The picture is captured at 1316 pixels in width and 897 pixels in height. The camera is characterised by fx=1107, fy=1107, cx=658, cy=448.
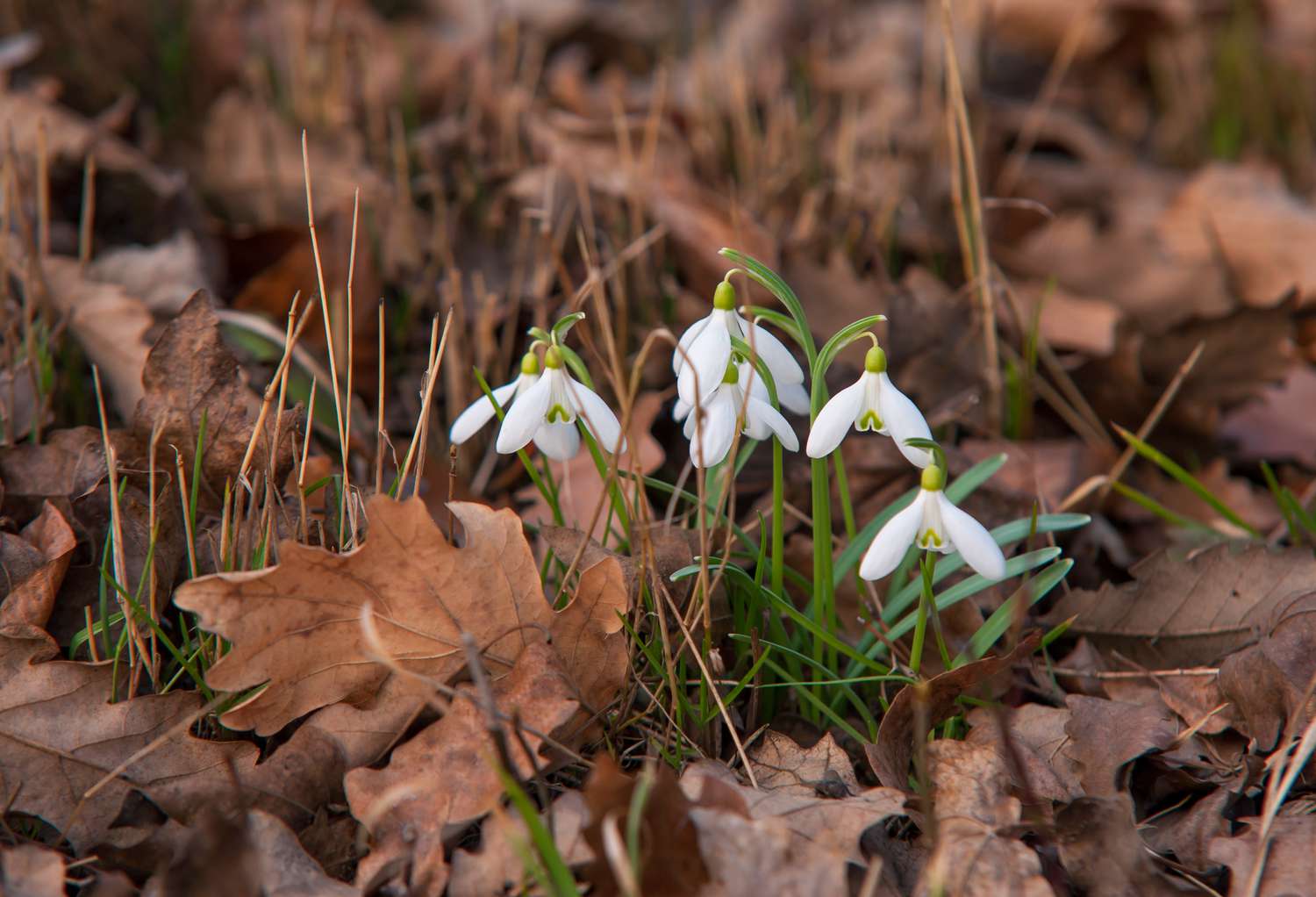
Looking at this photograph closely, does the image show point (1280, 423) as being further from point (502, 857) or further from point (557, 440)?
point (502, 857)

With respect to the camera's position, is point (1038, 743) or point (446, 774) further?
point (1038, 743)

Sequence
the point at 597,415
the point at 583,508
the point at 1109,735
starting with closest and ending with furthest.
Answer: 1. the point at 597,415
2. the point at 1109,735
3. the point at 583,508

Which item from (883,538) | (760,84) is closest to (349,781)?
(883,538)

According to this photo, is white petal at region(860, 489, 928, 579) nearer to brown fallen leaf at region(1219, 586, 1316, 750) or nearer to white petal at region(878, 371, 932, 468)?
white petal at region(878, 371, 932, 468)

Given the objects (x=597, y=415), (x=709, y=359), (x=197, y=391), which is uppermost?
(x=709, y=359)

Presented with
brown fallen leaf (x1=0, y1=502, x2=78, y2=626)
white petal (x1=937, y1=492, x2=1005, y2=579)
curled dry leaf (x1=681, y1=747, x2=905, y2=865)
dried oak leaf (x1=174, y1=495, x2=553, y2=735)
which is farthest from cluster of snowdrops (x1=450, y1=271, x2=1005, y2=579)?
brown fallen leaf (x1=0, y1=502, x2=78, y2=626)

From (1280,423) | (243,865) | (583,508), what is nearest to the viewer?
(243,865)

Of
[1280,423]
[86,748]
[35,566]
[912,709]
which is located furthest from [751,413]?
[1280,423]

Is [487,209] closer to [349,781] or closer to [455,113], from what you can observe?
[455,113]
